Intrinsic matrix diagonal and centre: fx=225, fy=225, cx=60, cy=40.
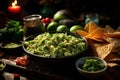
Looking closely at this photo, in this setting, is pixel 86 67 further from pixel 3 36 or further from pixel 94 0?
pixel 94 0

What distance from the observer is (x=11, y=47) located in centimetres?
303

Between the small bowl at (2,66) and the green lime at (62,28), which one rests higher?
the green lime at (62,28)

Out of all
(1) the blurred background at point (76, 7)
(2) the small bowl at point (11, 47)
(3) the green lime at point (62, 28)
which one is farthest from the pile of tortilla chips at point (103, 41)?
(1) the blurred background at point (76, 7)

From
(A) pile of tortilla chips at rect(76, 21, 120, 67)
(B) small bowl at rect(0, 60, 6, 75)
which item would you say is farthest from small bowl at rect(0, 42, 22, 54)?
(A) pile of tortilla chips at rect(76, 21, 120, 67)

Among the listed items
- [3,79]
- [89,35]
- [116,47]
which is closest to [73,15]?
[89,35]

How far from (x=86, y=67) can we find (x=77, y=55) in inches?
8.1

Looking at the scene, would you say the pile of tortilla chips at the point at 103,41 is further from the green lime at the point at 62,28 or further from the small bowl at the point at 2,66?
the small bowl at the point at 2,66

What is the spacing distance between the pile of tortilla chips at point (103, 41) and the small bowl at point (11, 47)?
828 mm

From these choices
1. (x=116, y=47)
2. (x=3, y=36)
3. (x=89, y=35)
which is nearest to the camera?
(x=116, y=47)

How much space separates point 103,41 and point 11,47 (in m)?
1.22

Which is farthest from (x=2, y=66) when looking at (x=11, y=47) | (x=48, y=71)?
(x=48, y=71)

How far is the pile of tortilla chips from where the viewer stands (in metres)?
2.62

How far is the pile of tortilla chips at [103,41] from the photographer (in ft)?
8.61

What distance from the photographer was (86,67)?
8.03ft
